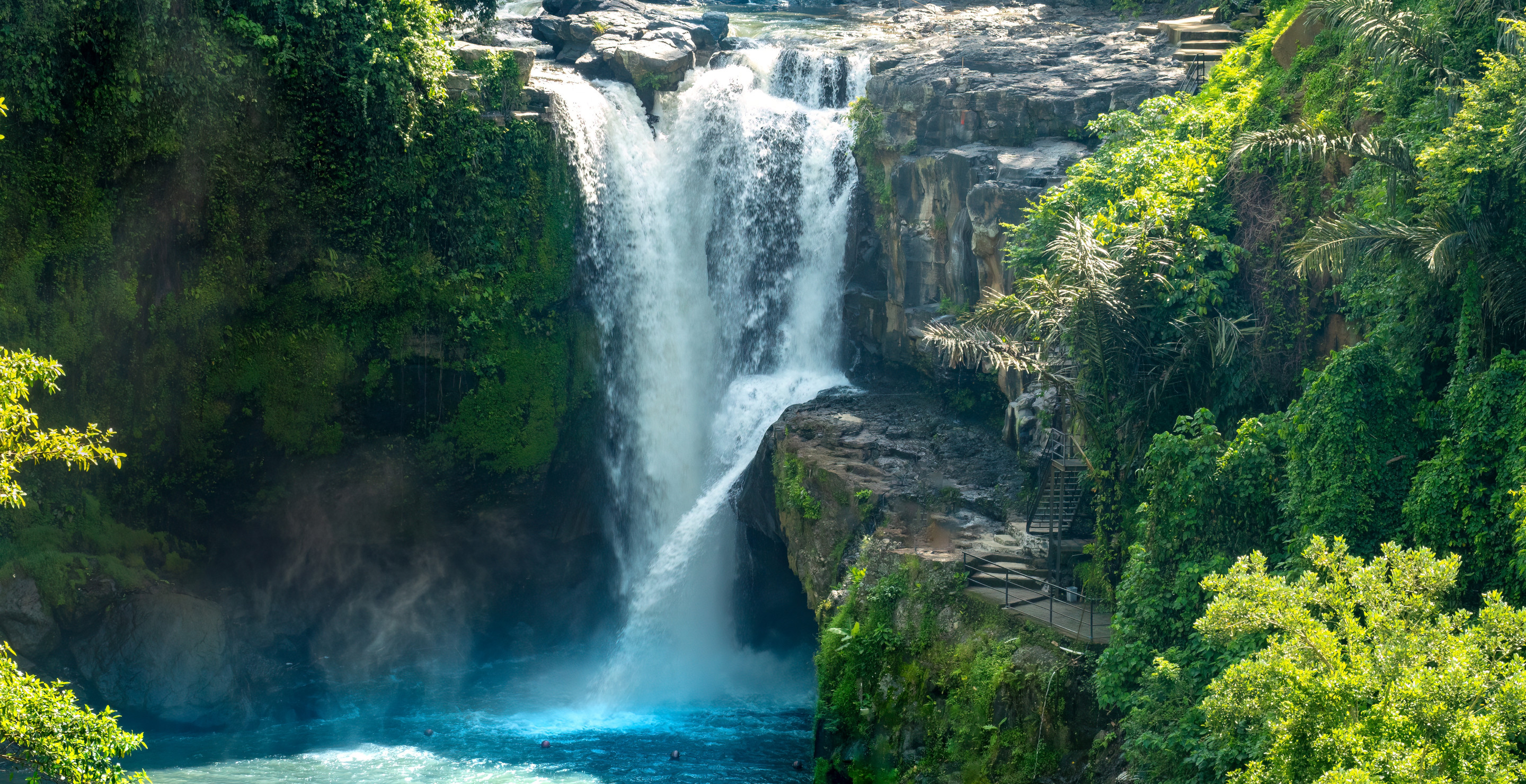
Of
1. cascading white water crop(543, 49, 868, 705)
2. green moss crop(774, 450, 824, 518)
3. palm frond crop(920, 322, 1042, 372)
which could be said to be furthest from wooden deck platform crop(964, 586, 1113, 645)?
cascading white water crop(543, 49, 868, 705)

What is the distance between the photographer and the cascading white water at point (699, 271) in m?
32.8

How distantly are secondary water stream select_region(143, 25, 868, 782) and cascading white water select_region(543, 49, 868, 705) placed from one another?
0.04 m

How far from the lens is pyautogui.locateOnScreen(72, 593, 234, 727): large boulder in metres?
29.3

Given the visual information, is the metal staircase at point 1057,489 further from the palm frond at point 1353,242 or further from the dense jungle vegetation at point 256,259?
the dense jungle vegetation at point 256,259

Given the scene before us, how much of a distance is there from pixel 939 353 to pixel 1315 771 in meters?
18.5

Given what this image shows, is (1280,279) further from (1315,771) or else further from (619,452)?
(619,452)

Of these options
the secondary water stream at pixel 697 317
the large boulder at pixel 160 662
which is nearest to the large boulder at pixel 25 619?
the large boulder at pixel 160 662

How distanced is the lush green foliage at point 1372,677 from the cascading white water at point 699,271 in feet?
64.8

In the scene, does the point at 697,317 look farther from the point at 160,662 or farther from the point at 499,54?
the point at 160,662

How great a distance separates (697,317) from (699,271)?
50.6 inches

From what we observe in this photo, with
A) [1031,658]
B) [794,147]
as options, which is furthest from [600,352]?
[1031,658]

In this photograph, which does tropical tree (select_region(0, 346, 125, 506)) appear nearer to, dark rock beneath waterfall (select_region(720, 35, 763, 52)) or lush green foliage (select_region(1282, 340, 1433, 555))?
lush green foliage (select_region(1282, 340, 1433, 555))

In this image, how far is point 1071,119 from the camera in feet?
99.3

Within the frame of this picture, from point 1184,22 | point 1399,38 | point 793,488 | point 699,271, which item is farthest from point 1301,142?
point 699,271
